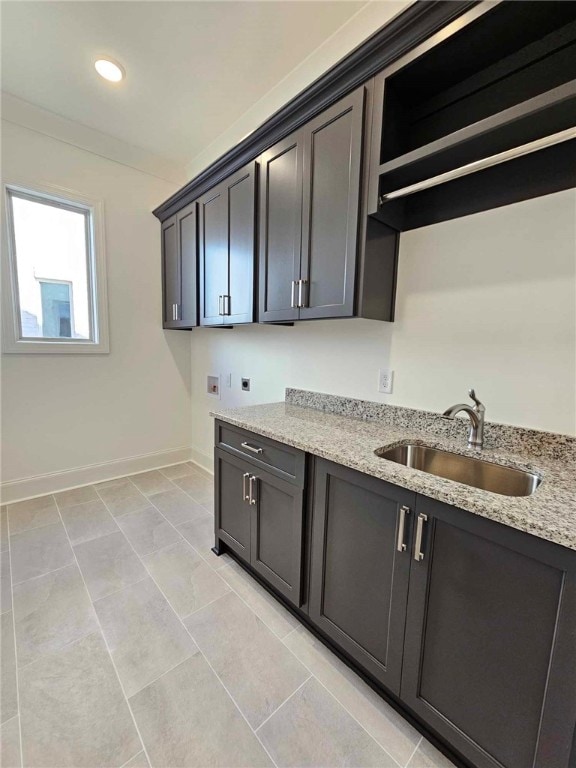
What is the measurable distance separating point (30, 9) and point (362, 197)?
210 cm

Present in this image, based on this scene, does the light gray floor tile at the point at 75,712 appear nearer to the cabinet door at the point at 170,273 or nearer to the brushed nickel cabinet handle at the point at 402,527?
the brushed nickel cabinet handle at the point at 402,527

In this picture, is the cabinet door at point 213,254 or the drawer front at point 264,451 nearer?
the drawer front at point 264,451

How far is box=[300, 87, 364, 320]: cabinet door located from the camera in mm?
1433

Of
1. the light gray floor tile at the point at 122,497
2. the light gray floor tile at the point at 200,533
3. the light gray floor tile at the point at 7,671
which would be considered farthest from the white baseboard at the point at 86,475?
the light gray floor tile at the point at 7,671

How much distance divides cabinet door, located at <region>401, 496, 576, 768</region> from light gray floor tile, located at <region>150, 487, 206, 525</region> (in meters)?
1.82

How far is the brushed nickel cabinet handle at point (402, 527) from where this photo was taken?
105 centimetres

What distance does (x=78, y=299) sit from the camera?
2.85 m

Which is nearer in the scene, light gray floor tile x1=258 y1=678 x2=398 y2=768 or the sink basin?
light gray floor tile x1=258 y1=678 x2=398 y2=768

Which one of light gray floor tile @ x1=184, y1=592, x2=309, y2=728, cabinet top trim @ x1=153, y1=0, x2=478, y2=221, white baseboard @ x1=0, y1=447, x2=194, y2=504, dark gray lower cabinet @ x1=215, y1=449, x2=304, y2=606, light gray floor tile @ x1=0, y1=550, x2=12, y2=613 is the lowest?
light gray floor tile @ x1=0, y1=550, x2=12, y2=613

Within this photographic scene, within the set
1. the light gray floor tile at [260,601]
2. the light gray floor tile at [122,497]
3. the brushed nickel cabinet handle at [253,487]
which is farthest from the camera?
the light gray floor tile at [122,497]

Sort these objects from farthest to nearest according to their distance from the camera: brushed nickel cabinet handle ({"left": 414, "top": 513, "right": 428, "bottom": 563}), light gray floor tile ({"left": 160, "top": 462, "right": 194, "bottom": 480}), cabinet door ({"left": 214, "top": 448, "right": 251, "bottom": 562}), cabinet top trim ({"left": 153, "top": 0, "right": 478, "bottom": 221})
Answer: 1. light gray floor tile ({"left": 160, "top": 462, "right": 194, "bottom": 480})
2. cabinet door ({"left": 214, "top": 448, "right": 251, "bottom": 562})
3. cabinet top trim ({"left": 153, "top": 0, "right": 478, "bottom": 221})
4. brushed nickel cabinet handle ({"left": 414, "top": 513, "right": 428, "bottom": 563})

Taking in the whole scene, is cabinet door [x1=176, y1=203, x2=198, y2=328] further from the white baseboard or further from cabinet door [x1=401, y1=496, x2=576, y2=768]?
cabinet door [x1=401, y1=496, x2=576, y2=768]

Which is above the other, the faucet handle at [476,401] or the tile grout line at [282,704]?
the faucet handle at [476,401]

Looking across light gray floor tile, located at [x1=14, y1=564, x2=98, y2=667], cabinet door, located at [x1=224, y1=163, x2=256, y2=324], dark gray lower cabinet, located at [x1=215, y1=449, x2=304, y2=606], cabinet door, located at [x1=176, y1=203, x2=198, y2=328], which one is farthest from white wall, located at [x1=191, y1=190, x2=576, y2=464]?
light gray floor tile, located at [x1=14, y1=564, x2=98, y2=667]
